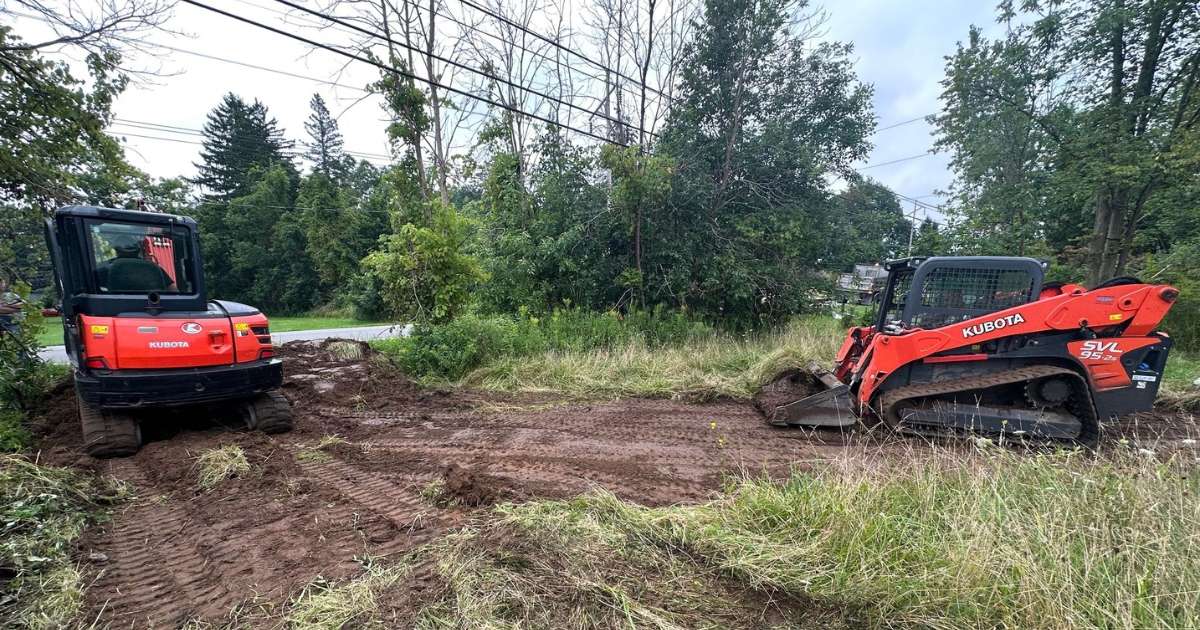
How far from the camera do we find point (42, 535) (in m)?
2.66

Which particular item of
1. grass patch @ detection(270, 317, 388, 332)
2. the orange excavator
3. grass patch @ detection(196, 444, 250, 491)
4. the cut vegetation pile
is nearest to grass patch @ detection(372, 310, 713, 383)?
grass patch @ detection(196, 444, 250, 491)

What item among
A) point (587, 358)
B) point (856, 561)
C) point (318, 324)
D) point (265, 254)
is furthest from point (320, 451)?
point (265, 254)

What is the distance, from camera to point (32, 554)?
2.45 meters

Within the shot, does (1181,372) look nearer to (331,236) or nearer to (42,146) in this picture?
(42,146)

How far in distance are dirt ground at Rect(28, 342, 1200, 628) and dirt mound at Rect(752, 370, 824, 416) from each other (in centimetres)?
28

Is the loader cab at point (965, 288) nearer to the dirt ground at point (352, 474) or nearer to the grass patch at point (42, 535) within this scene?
the dirt ground at point (352, 474)

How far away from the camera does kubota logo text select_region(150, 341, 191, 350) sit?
4.05 m

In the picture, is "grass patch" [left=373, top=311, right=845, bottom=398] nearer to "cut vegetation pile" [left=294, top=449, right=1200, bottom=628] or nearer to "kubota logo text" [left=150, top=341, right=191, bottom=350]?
"kubota logo text" [left=150, top=341, right=191, bottom=350]

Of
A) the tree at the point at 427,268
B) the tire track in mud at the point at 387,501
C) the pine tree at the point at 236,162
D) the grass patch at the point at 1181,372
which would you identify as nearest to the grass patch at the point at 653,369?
the tree at the point at 427,268

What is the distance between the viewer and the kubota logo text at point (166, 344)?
4055mm

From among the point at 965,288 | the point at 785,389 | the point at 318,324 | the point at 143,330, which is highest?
the point at 965,288

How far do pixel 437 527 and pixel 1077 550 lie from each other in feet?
11.0

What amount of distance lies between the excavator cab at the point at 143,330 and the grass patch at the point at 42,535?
2.29 feet

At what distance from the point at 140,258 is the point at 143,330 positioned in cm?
103
